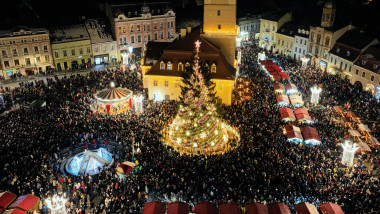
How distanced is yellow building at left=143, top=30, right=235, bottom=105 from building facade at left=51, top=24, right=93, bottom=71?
21904mm

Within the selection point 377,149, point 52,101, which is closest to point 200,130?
point 377,149

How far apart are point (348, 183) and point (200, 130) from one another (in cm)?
1412

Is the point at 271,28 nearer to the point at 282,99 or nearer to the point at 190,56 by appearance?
the point at 282,99

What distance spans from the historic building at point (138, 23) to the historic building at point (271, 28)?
2307 centimetres

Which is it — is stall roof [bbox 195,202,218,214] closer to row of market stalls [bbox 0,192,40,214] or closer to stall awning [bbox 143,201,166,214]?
stall awning [bbox 143,201,166,214]

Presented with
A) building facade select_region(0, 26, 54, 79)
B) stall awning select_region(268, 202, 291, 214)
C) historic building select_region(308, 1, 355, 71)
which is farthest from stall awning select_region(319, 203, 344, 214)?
building facade select_region(0, 26, 54, 79)

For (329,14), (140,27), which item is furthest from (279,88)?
(140,27)

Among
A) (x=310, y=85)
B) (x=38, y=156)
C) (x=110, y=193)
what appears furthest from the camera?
(x=310, y=85)

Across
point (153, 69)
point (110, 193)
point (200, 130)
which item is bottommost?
point (110, 193)

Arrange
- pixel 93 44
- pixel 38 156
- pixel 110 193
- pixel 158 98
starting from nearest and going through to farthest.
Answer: pixel 110 193, pixel 38 156, pixel 158 98, pixel 93 44

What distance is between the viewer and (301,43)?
68.9 m

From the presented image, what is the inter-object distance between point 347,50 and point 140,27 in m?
40.4

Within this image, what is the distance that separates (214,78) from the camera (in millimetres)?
44000

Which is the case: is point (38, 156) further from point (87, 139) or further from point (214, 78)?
point (214, 78)
